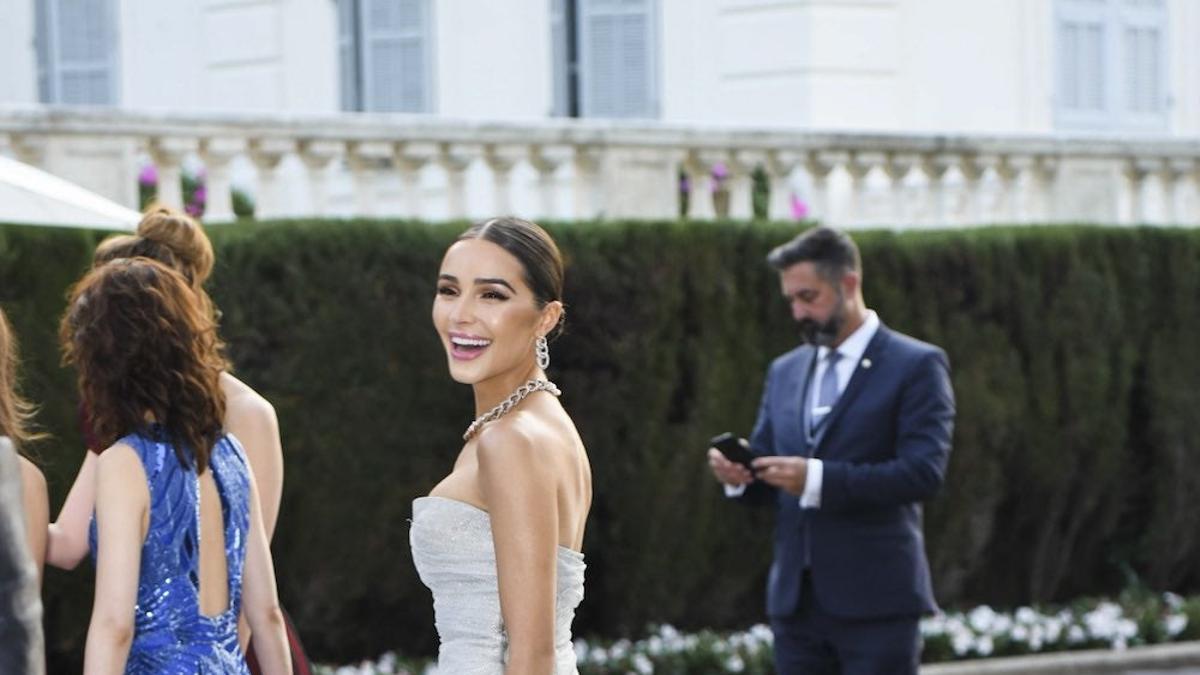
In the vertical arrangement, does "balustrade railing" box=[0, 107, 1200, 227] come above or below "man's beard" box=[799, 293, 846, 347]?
above

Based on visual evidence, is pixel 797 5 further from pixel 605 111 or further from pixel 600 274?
pixel 600 274

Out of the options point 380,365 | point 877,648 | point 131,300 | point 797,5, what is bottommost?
point 877,648

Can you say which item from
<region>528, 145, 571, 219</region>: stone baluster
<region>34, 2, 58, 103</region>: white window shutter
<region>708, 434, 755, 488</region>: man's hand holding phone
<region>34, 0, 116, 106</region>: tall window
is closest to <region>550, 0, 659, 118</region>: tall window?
<region>34, 0, 116, 106</region>: tall window

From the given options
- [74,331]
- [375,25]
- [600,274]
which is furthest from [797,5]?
[74,331]

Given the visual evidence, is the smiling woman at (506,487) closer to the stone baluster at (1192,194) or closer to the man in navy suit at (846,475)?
the man in navy suit at (846,475)

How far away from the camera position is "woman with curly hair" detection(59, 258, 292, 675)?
15.1 ft

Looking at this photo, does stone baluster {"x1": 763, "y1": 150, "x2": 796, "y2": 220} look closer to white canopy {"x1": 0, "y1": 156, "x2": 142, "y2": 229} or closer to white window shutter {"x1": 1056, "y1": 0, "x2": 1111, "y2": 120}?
white window shutter {"x1": 1056, "y1": 0, "x2": 1111, "y2": 120}

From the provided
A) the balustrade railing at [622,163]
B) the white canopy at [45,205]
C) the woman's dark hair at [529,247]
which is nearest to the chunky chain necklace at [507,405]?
the woman's dark hair at [529,247]

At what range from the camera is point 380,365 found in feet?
31.2

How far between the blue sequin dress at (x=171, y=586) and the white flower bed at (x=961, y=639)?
4.65 metres

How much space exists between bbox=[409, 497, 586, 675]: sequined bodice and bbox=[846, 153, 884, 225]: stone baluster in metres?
7.67

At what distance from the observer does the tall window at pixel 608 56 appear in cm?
1516

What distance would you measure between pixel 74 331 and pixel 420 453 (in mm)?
4905

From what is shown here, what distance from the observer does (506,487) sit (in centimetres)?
381
